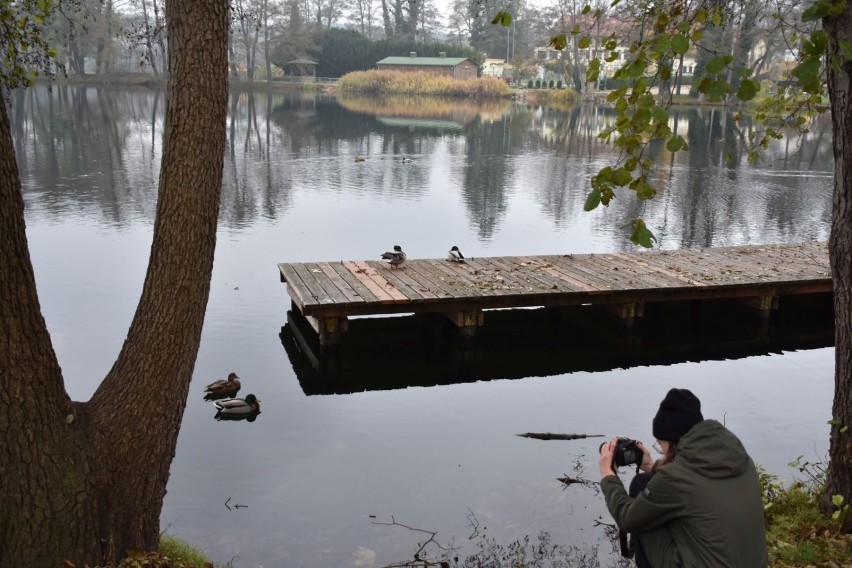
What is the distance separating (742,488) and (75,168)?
1110 inches

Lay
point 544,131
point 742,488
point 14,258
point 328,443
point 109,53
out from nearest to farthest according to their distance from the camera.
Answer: point 742,488, point 14,258, point 328,443, point 544,131, point 109,53

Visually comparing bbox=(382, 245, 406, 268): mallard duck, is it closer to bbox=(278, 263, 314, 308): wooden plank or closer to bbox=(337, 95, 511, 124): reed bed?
bbox=(278, 263, 314, 308): wooden plank

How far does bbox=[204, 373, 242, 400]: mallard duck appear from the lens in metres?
10.3

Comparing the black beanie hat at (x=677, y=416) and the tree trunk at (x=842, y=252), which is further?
the tree trunk at (x=842, y=252)

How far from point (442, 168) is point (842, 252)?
26.7 metres

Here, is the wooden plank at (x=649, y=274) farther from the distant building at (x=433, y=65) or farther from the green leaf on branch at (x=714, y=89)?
the distant building at (x=433, y=65)

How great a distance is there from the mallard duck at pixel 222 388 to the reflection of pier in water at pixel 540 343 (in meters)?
0.90

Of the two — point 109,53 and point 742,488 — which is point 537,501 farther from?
point 109,53

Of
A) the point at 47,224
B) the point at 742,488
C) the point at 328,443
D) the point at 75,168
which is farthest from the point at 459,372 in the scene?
the point at 75,168

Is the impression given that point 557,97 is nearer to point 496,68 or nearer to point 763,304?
point 496,68

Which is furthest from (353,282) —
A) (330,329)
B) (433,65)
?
(433,65)

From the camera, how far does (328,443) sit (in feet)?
30.5

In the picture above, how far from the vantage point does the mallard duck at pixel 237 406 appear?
9828 mm

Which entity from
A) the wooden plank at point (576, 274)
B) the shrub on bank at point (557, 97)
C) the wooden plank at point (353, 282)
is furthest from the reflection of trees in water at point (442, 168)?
the shrub on bank at point (557, 97)
